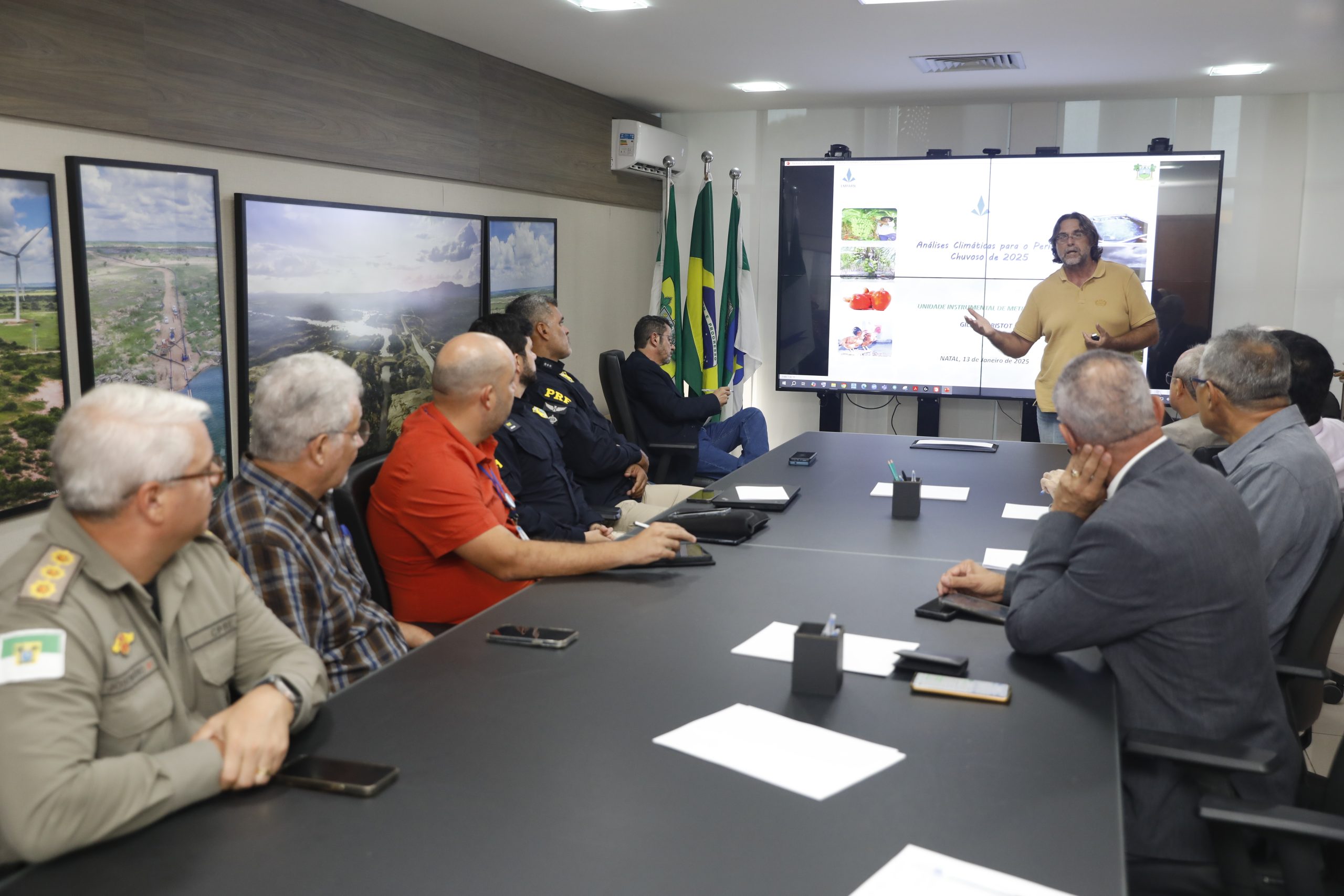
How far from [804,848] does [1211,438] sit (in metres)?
2.84

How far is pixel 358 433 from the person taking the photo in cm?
205

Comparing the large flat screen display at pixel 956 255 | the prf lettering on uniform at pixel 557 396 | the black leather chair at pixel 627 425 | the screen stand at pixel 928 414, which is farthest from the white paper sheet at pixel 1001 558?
the screen stand at pixel 928 414

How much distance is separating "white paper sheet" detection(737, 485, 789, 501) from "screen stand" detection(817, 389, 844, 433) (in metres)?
3.66

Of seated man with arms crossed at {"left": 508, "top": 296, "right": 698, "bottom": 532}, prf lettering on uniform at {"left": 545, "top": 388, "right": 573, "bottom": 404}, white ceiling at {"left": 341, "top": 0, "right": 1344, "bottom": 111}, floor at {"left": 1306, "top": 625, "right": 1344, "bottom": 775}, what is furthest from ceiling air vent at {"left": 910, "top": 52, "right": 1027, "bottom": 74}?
floor at {"left": 1306, "top": 625, "right": 1344, "bottom": 775}

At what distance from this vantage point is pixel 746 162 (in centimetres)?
728

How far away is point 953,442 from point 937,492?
119cm

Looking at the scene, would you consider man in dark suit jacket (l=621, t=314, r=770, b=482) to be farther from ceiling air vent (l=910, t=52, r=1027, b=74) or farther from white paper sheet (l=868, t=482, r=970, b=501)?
A: ceiling air vent (l=910, t=52, r=1027, b=74)

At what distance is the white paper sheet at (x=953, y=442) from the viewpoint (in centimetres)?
451

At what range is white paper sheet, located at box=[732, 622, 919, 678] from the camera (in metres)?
1.83

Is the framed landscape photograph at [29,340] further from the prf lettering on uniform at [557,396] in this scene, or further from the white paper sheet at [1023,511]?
the white paper sheet at [1023,511]

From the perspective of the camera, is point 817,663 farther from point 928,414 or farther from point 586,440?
point 928,414

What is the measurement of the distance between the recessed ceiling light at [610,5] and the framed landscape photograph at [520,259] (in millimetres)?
1455

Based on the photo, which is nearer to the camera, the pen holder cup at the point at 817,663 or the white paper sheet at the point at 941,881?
the white paper sheet at the point at 941,881

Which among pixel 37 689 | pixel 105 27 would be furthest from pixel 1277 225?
pixel 37 689
